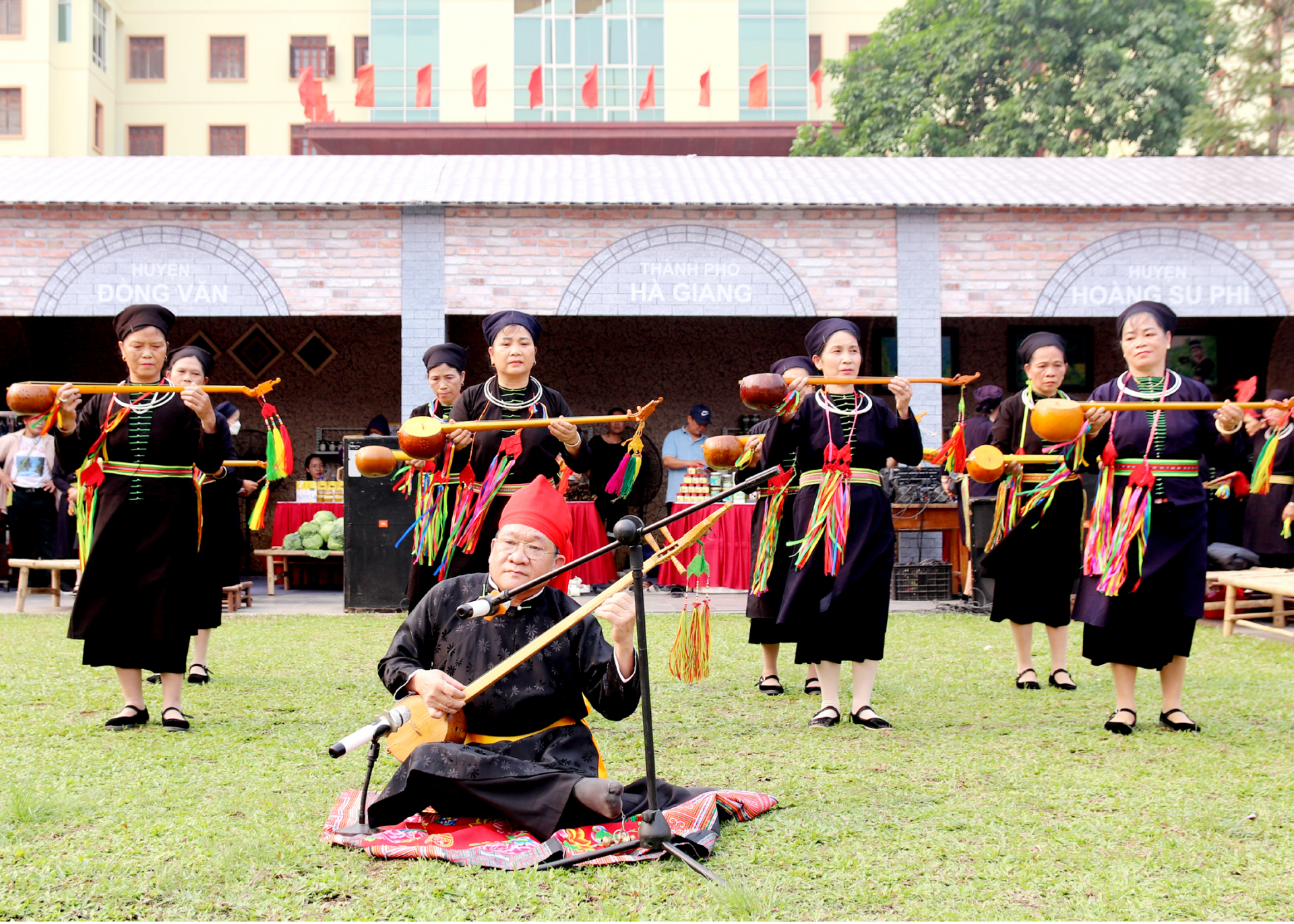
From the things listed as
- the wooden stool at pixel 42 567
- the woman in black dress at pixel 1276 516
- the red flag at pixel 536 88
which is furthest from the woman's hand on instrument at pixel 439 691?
the red flag at pixel 536 88

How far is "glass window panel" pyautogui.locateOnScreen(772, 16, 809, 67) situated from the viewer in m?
30.3

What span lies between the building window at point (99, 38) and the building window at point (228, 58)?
2833 mm

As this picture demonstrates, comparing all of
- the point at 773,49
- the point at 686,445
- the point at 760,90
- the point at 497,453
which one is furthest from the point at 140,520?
the point at 773,49

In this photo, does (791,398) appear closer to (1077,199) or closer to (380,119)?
(1077,199)

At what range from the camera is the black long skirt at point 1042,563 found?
6.12 m

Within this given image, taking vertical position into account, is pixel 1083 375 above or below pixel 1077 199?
below

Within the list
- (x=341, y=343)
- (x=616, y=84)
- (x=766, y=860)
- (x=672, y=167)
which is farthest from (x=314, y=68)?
(x=766, y=860)

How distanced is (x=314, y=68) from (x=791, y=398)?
3286cm

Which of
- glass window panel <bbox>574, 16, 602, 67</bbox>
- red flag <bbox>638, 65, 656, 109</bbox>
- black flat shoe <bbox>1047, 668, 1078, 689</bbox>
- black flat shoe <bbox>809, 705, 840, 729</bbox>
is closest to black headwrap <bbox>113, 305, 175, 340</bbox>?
black flat shoe <bbox>809, 705, 840, 729</bbox>

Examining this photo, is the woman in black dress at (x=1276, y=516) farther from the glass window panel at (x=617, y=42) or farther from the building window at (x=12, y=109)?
the building window at (x=12, y=109)

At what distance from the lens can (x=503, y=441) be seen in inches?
199

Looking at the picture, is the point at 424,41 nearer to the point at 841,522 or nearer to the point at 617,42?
the point at 617,42

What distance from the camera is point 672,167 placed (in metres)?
13.1

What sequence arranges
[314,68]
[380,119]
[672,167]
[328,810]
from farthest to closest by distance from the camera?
[314,68]
[380,119]
[672,167]
[328,810]
